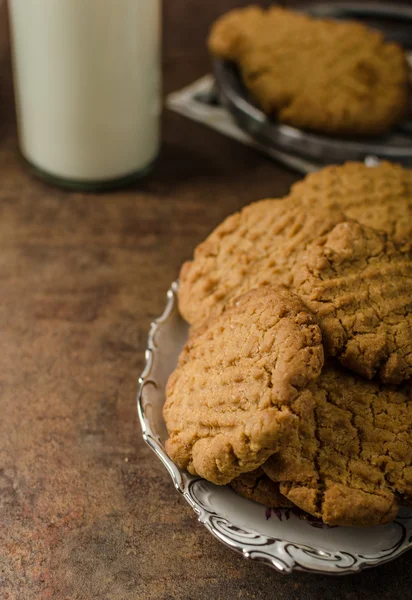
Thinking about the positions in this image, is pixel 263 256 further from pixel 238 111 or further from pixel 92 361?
pixel 238 111

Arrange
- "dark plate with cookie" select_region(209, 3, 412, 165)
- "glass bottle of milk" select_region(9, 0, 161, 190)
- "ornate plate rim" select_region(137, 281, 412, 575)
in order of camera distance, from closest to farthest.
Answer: "ornate plate rim" select_region(137, 281, 412, 575) < "glass bottle of milk" select_region(9, 0, 161, 190) < "dark plate with cookie" select_region(209, 3, 412, 165)

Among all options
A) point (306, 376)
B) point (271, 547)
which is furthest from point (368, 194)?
point (271, 547)

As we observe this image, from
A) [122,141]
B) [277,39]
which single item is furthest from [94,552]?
[277,39]

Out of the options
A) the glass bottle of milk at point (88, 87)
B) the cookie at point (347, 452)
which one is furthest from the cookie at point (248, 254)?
the glass bottle of milk at point (88, 87)

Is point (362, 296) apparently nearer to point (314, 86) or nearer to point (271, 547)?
point (271, 547)

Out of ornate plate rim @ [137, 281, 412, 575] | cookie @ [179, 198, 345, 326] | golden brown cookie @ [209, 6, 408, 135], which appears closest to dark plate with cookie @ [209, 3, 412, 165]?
golden brown cookie @ [209, 6, 408, 135]

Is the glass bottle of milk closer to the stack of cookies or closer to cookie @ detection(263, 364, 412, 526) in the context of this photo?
the stack of cookies
